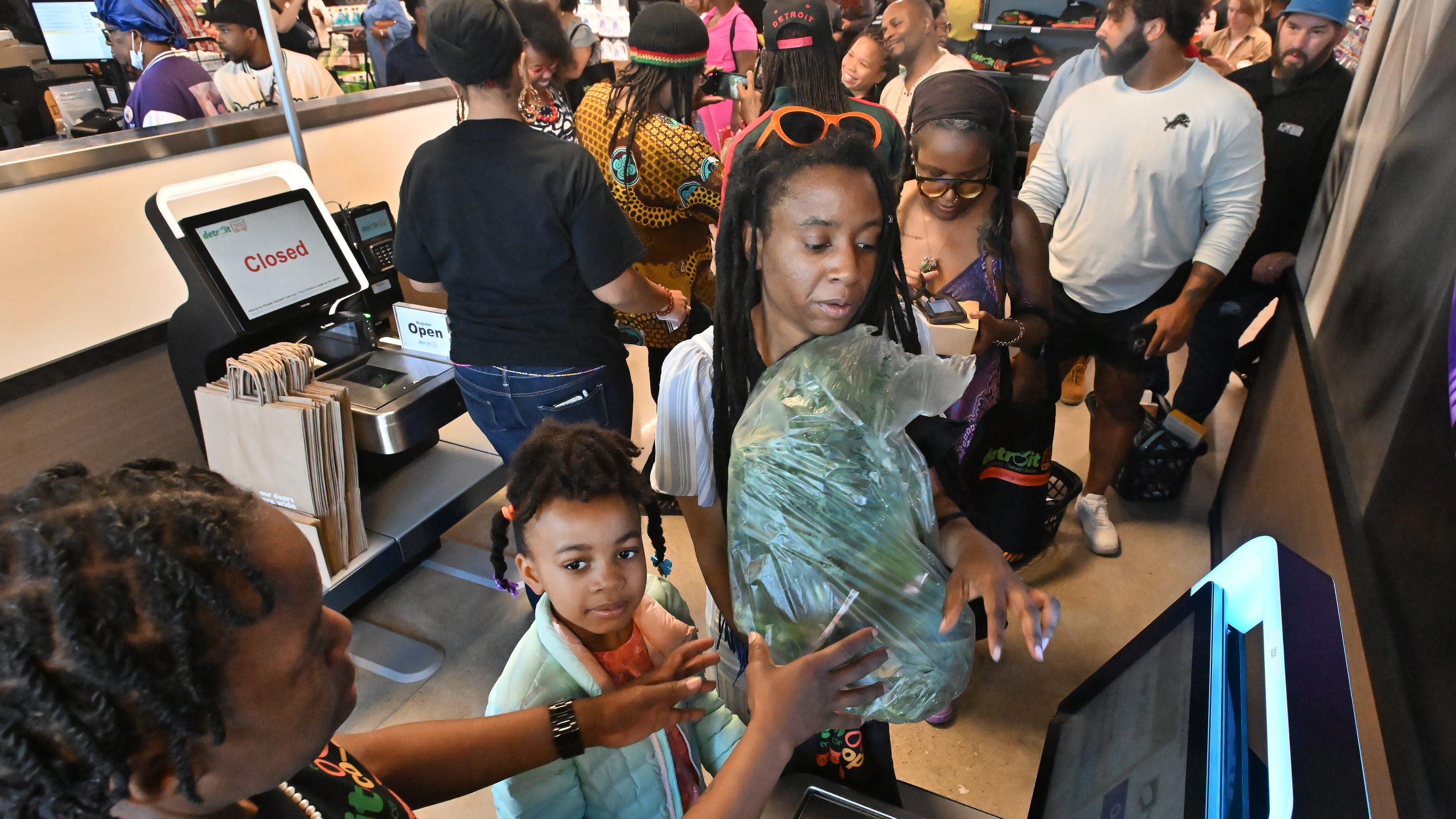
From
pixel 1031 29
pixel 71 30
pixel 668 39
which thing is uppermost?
pixel 71 30

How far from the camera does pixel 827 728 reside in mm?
894

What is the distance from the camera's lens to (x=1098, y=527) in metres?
2.81

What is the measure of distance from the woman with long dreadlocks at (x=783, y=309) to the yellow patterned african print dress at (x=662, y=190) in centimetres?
114

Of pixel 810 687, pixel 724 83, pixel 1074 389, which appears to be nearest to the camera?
pixel 810 687

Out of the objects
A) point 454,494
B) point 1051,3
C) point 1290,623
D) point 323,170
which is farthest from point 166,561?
point 1051,3

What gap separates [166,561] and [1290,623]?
77 centimetres

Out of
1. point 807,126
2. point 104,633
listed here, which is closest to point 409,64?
point 807,126

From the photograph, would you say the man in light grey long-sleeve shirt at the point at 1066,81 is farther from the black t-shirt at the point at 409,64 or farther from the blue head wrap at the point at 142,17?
the blue head wrap at the point at 142,17

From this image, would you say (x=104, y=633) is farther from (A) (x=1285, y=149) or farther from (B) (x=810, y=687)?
(A) (x=1285, y=149)

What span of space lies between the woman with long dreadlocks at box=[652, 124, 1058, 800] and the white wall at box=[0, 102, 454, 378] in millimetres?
2028

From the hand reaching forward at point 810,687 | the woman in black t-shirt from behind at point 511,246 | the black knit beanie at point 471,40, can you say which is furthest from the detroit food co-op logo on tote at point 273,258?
the hand reaching forward at point 810,687

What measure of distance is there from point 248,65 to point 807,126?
3146 mm

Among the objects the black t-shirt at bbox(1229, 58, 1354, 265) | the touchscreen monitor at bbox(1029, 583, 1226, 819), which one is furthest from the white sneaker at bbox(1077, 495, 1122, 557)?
the touchscreen monitor at bbox(1029, 583, 1226, 819)

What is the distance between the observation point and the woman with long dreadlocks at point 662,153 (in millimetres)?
2443
